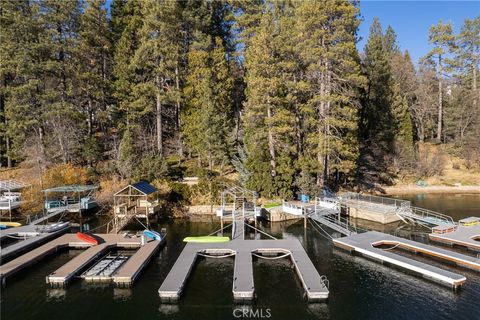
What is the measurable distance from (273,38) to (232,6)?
17.6m

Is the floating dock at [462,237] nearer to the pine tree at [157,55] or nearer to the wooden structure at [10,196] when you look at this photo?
the pine tree at [157,55]

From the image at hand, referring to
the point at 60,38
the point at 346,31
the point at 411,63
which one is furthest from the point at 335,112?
the point at 411,63

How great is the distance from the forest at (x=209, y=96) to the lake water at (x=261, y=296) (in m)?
15.3

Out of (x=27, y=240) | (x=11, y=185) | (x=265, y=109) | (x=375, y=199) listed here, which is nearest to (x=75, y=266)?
(x=27, y=240)

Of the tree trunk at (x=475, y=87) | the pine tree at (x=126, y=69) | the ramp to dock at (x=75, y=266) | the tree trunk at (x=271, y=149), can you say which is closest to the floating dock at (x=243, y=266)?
the ramp to dock at (x=75, y=266)

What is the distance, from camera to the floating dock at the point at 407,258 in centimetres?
1876

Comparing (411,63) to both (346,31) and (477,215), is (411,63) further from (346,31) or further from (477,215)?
(477,215)

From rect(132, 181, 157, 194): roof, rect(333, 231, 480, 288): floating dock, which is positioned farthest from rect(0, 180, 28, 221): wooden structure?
rect(333, 231, 480, 288): floating dock

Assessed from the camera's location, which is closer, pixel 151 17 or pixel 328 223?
pixel 328 223

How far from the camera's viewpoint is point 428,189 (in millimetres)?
46750

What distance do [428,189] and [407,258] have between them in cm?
2984

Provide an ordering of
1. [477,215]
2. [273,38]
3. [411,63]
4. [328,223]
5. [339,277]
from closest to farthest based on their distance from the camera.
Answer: [339,277]
[328,223]
[477,215]
[273,38]
[411,63]

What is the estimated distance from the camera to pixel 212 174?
130ft

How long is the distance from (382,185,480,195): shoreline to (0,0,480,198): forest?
6.45 ft
